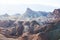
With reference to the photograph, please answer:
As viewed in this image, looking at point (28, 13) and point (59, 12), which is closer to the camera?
point (59, 12)

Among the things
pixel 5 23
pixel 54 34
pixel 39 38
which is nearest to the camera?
pixel 39 38

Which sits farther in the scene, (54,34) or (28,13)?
(28,13)

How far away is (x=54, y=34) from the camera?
155 ft

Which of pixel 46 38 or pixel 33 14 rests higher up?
pixel 33 14

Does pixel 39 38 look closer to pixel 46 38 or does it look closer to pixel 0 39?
pixel 46 38

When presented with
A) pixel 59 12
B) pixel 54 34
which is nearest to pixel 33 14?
pixel 59 12

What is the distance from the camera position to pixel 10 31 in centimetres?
7250

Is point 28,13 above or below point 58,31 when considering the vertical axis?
above

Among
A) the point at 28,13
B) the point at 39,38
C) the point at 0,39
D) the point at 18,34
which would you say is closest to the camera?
the point at 0,39

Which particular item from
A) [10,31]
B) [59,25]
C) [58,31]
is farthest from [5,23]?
[58,31]

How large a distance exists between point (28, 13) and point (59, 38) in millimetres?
97010

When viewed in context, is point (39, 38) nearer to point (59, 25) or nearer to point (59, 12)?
point (59, 25)

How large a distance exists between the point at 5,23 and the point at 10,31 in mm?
22744

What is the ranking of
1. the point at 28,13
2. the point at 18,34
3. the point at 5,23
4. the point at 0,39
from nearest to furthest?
the point at 0,39 < the point at 18,34 < the point at 5,23 < the point at 28,13
